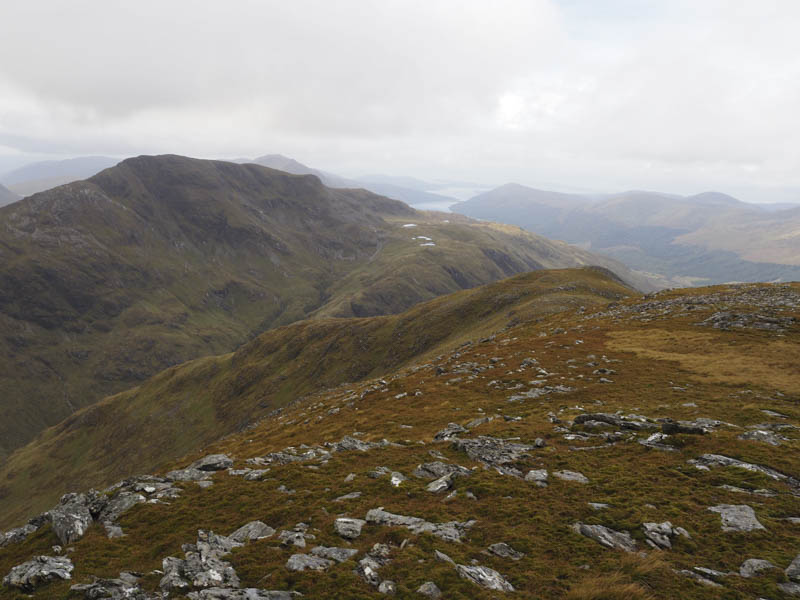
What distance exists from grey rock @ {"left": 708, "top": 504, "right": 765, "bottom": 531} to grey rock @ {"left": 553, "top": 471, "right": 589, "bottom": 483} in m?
4.91

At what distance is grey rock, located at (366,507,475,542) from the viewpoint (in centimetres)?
1509

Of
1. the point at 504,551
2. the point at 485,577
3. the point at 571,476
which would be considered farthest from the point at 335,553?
the point at 571,476

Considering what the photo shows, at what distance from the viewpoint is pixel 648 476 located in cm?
1864

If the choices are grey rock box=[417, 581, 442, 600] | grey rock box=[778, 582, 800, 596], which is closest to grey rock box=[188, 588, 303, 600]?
grey rock box=[417, 581, 442, 600]

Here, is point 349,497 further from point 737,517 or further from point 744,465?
point 744,465

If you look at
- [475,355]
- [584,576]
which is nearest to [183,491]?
[584,576]

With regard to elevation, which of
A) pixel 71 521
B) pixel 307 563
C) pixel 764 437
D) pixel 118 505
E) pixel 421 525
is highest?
pixel 764 437

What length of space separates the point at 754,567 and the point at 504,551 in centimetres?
774

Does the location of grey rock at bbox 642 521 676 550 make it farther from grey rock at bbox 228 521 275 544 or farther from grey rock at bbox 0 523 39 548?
grey rock at bbox 0 523 39 548

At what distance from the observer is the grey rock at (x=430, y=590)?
1168 cm

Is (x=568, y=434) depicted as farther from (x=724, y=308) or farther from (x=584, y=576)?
(x=724, y=308)

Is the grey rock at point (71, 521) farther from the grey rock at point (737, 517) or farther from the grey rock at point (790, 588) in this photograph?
the grey rock at point (737, 517)

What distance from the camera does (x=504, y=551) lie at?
1388 cm

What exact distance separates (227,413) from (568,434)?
13494 cm
